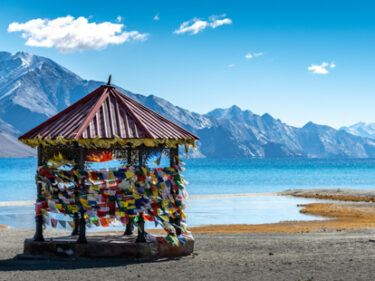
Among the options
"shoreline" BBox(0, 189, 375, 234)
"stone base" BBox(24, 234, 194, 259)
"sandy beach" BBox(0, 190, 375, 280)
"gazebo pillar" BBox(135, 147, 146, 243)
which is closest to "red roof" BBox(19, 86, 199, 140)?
"gazebo pillar" BBox(135, 147, 146, 243)

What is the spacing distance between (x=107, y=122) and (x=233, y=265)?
5335mm

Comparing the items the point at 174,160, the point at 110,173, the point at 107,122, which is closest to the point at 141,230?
the point at 110,173

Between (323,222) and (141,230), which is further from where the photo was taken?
(323,222)

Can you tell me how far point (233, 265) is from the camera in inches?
607

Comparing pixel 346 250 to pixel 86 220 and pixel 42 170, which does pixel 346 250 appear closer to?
pixel 86 220

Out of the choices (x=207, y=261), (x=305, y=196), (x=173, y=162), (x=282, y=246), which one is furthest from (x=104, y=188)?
(x=305, y=196)

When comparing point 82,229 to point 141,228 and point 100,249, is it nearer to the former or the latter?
point 100,249

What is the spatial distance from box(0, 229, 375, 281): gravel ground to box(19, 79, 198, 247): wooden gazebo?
52.0 inches

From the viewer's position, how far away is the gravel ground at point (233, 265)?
1373 centimetres

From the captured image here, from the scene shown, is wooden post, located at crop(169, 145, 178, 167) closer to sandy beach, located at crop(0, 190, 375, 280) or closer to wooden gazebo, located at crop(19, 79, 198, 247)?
wooden gazebo, located at crop(19, 79, 198, 247)

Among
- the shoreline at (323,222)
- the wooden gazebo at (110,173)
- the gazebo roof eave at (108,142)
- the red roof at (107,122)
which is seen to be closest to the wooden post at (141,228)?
the wooden gazebo at (110,173)

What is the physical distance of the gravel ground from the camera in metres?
13.7

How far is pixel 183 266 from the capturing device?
50.6ft

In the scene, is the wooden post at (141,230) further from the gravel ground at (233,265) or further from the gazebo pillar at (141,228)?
the gravel ground at (233,265)
